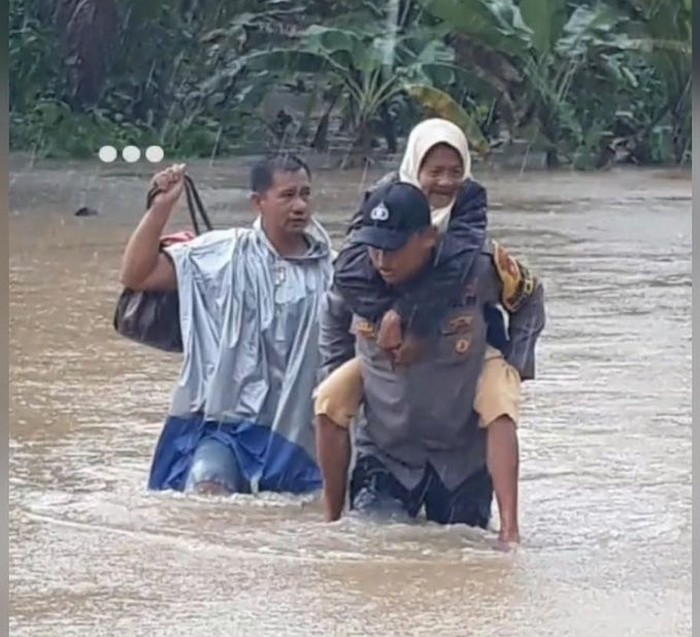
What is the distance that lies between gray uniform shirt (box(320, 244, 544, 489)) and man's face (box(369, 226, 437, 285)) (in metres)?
0.12

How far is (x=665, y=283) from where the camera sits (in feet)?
18.9

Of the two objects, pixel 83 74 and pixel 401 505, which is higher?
pixel 83 74

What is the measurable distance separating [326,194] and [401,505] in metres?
0.73

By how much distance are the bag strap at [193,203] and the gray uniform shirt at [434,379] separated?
13.3 inches

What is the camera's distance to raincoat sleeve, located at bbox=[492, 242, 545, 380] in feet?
14.2

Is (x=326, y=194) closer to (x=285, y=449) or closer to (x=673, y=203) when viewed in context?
(x=285, y=449)

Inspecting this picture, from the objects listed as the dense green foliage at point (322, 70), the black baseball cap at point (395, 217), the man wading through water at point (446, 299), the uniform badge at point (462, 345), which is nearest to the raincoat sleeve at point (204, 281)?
the dense green foliage at point (322, 70)

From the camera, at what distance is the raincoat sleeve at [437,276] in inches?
168

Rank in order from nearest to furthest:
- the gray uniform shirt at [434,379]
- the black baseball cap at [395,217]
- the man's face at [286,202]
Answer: the black baseball cap at [395,217], the gray uniform shirt at [434,379], the man's face at [286,202]

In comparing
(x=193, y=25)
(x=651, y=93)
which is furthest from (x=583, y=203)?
(x=193, y=25)

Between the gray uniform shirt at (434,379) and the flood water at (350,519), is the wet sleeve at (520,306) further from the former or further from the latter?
the flood water at (350,519)

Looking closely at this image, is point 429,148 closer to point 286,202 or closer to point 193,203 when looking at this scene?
point 286,202
